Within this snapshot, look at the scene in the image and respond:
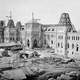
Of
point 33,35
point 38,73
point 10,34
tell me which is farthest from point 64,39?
point 38,73

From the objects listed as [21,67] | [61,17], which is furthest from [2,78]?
[61,17]

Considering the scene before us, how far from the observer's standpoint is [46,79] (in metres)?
18.1

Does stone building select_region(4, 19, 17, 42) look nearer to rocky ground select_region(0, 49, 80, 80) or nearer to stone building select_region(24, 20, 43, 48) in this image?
stone building select_region(24, 20, 43, 48)

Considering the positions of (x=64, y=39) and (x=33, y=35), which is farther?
(x=33, y=35)

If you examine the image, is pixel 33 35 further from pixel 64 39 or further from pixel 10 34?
pixel 64 39

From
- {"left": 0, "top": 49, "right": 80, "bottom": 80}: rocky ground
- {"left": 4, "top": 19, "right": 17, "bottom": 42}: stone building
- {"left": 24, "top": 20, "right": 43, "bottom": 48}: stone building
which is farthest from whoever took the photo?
{"left": 4, "top": 19, "right": 17, "bottom": 42}: stone building

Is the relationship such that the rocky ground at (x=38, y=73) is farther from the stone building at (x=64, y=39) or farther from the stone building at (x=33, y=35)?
the stone building at (x=33, y=35)

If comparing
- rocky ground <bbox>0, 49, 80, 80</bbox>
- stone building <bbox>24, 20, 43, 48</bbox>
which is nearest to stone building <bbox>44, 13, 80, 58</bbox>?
stone building <bbox>24, 20, 43, 48</bbox>

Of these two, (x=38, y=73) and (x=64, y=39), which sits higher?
(x=64, y=39)

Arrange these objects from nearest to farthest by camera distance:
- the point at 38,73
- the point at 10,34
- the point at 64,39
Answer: the point at 38,73 < the point at 64,39 < the point at 10,34

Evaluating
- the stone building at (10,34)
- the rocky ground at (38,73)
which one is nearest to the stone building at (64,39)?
the stone building at (10,34)

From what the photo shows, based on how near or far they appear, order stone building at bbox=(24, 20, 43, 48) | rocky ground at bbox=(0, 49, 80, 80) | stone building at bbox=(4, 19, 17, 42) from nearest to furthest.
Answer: rocky ground at bbox=(0, 49, 80, 80) → stone building at bbox=(24, 20, 43, 48) → stone building at bbox=(4, 19, 17, 42)

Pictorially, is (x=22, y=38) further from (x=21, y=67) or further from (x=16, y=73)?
(x=16, y=73)

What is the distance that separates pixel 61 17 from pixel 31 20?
6729mm
